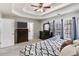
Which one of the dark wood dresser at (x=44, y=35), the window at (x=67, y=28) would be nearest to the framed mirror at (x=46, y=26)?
the dark wood dresser at (x=44, y=35)

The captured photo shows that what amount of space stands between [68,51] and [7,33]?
3.32 feet

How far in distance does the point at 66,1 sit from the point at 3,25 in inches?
42.4

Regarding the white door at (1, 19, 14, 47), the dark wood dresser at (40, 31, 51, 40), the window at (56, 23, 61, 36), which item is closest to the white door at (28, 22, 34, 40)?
the dark wood dresser at (40, 31, 51, 40)

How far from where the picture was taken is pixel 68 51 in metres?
1.54

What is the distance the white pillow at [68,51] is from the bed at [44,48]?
12 cm

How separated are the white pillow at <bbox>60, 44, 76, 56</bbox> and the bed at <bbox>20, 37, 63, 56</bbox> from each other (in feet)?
0.39

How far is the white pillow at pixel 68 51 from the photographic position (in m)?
1.53

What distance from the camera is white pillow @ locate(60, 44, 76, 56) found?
1528 millimetres

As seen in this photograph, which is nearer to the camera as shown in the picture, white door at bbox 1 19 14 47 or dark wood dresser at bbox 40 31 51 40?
white door at bbox 1 19 14 47

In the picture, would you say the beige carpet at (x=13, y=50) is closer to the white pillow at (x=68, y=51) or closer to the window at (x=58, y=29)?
the window at (x=58, y=29)

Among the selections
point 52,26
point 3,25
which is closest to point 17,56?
point 3,25

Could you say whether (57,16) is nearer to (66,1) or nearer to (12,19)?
(66,1)

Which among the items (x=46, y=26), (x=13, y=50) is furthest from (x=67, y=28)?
(x=13, y=50)

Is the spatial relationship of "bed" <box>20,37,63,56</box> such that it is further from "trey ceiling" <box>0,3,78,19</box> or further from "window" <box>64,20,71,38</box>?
"trey ceiling" <box>0,3,78,19</box>
